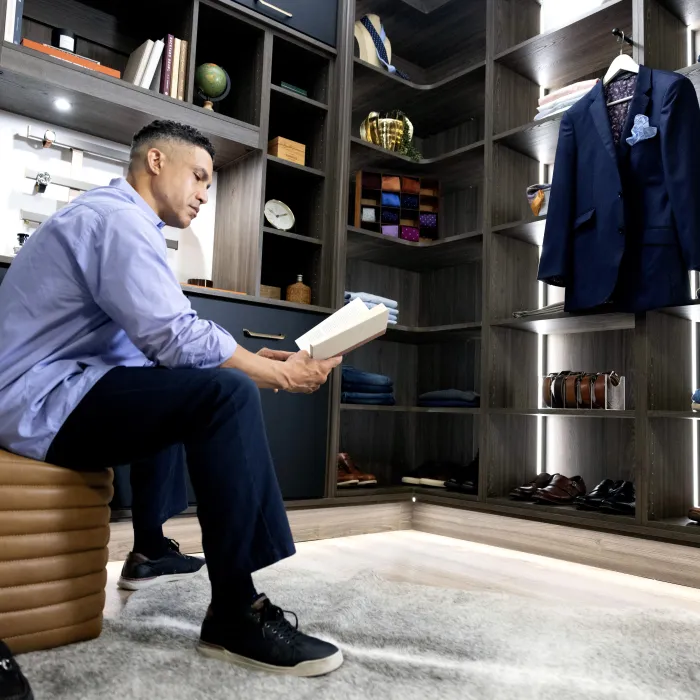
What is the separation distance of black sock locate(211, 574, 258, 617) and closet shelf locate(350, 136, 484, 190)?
7.62ft

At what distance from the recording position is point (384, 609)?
1.70 metres

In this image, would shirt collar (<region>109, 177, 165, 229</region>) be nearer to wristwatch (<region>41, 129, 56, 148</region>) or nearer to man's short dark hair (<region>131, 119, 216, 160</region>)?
man's short dark hair (<region>131, 119, 216, 160</region>)

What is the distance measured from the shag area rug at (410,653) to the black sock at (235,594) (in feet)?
0.34

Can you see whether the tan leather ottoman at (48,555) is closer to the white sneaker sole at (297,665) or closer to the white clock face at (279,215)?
the white sneaker sole at (297,665)

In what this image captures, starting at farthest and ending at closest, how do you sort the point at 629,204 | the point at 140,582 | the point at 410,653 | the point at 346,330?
the point at 629,204 < the point at 140,582 < the point at 346,330 < the point at 410,653

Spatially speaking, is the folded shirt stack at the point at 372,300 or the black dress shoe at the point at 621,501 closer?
the black dress shoe at the point at 621,501

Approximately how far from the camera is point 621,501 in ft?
8.11

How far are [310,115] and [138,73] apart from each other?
0.87m

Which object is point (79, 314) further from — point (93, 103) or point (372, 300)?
point (372, 300)

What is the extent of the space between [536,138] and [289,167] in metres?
1.09

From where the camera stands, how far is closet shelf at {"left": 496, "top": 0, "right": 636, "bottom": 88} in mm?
2719

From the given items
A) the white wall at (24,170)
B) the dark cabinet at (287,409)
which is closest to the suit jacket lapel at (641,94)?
the dark cabinet at (287,409)

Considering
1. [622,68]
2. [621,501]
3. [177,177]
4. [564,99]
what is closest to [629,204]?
[622,68]

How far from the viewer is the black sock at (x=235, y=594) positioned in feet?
4.25
